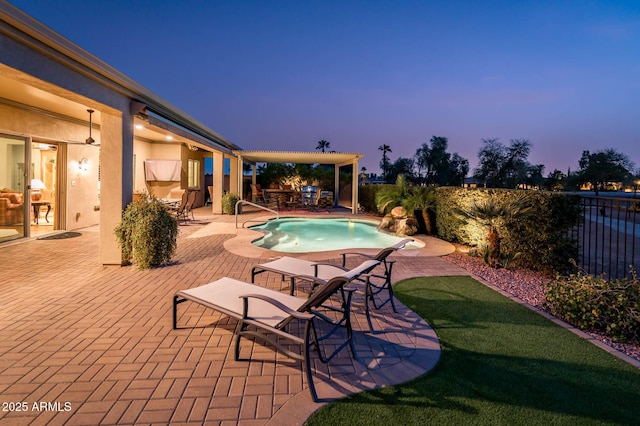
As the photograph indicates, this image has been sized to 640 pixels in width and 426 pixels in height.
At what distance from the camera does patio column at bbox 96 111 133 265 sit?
253 inches

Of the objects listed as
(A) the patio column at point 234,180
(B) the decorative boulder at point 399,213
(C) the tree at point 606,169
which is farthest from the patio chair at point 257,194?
(C) the tree at point 606,169

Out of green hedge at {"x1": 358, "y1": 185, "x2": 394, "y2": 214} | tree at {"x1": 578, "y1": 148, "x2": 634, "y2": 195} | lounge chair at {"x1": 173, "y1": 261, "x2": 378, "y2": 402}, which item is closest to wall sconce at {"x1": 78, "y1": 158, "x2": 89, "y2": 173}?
lounge chair at {"x1": 173, "y1": 261, "x2": 378, "y2": 402}

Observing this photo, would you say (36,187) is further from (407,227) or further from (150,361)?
(407,227)

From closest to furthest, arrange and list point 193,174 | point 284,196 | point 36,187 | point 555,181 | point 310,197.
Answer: point 36,187, point 193,174, point 310,197, point 284,196, point 555,181

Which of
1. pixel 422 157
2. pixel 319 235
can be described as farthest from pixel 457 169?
pixel 319 235

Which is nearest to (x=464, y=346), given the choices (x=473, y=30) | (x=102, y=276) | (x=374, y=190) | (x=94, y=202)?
(x=102, y=276)

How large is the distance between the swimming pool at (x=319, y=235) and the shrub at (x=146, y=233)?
11.8 feet

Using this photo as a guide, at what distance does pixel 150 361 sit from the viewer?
319 cm

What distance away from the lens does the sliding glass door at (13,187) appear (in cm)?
852

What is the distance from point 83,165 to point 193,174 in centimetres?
835

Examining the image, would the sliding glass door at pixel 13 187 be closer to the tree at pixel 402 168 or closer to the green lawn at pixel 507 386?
the green lawn at pixel 507 386

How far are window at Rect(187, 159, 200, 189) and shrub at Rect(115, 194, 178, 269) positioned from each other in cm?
1260

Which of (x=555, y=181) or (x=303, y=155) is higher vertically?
(x=555, y=181)

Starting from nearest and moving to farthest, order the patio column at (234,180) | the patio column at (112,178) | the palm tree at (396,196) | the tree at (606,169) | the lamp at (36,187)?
the patio column at (112,178) < the lamp at (36,187) < the palm tree at (396,196) < the patio column at (234,180) < the tree at (606,169)
